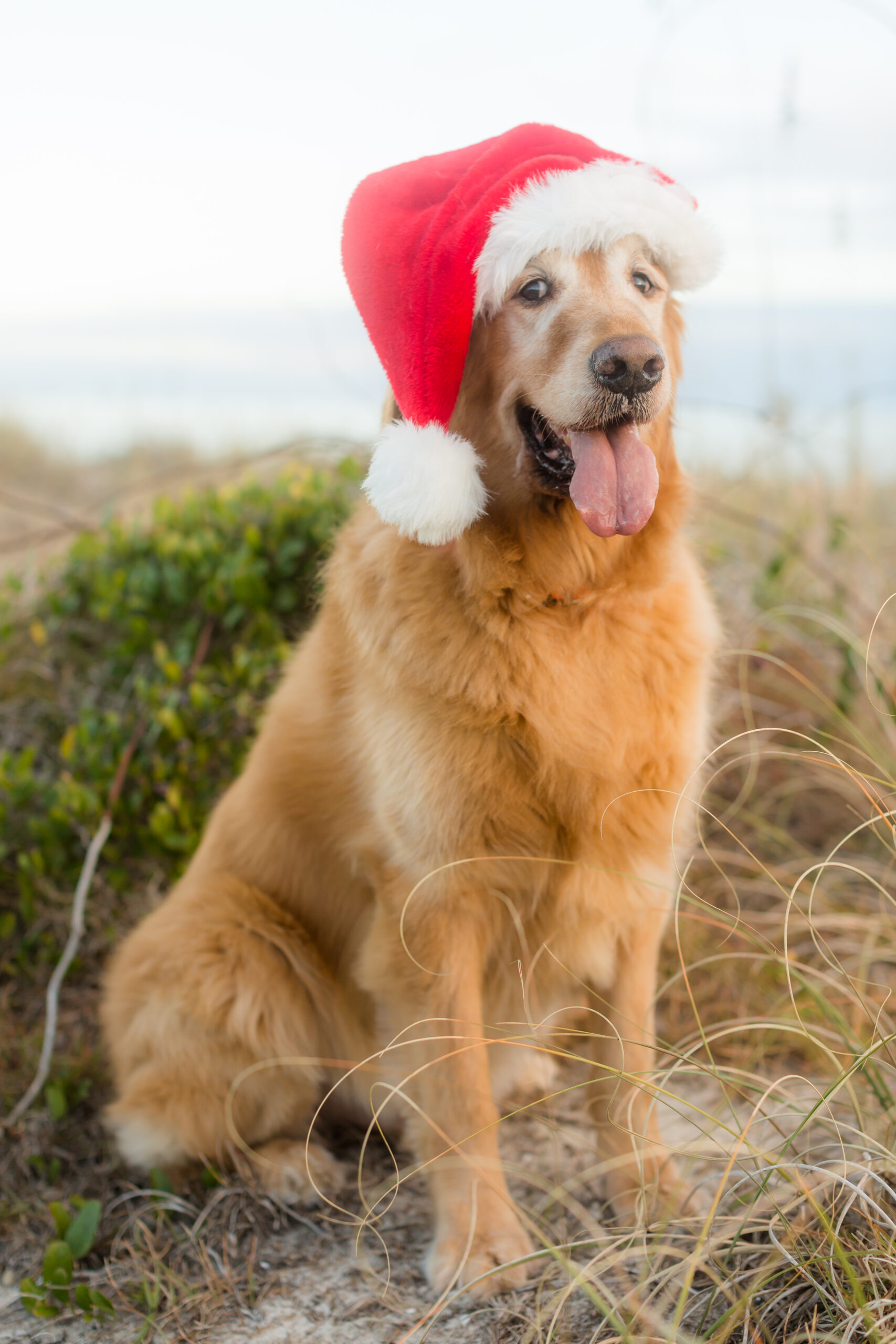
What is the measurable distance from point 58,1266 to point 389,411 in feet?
6.11

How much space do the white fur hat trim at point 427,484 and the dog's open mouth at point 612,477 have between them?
176 mm

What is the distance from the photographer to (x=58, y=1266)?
200 centimetres

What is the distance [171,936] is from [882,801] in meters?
1.65

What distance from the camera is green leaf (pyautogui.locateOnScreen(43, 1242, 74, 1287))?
1986 mm

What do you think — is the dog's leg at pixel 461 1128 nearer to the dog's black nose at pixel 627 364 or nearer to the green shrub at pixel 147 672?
the dog's black nose at pixel 627 364

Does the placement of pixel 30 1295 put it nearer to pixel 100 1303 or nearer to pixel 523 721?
pixel 100 1303

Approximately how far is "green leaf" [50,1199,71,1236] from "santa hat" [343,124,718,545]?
64.0 inches

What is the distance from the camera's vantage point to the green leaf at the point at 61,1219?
211 cm

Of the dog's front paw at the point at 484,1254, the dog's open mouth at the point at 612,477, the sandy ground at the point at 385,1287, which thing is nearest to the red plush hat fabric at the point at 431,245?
the dog's open mouth at the point at 612,477

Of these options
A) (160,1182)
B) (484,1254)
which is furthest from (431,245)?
(160,1182)

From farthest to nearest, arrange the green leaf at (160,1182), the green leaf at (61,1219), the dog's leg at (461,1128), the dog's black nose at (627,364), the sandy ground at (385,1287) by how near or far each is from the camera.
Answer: the green leaf at (160,1182)
the green leaf at (61,1219)
the dog's leg at (461,1128)
the sandy ground at (385,1287)
the dog's black nose at (627,364)

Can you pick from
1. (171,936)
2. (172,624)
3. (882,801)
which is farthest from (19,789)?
(882,801)

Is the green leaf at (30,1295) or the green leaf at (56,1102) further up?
the green leaf at (56,1102)

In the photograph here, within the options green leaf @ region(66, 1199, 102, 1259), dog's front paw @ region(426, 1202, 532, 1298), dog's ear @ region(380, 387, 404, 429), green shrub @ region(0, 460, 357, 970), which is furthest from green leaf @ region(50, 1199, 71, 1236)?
dog's ear @ region(380, 387, 404, 429)
